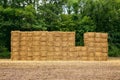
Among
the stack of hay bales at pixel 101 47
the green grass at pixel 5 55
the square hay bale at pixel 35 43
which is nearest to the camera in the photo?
the square hay bale at pixel 35 43

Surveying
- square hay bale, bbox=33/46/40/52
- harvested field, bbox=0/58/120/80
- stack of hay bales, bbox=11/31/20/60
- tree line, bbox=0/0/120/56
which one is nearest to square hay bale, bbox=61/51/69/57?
square hay bale, bbox=33/46/40/52

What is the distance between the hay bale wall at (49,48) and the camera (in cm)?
2498

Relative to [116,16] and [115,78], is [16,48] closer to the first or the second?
[116,16]

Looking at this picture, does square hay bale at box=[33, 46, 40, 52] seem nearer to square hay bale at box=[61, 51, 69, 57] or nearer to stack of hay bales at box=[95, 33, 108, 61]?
square hay bale at box=[61, 51, 69, 57]

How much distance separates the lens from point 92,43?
25297 millimetres

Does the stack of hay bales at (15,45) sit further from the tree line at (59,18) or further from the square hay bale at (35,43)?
the tree line at (59,18)

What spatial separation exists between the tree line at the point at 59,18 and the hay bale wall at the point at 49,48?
4.08 meters

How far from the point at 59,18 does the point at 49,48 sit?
7.22 meters

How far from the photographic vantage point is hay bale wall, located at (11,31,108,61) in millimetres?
24984

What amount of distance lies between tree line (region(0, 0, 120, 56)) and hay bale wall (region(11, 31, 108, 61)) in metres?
4.08

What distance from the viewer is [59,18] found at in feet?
104

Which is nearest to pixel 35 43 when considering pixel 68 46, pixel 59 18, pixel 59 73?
pixel 68 46

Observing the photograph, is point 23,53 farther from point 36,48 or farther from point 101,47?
point 101,47

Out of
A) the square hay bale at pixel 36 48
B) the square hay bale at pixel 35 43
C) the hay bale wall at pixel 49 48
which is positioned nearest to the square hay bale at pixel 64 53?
the hay bale wall at pixel 49 48
